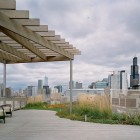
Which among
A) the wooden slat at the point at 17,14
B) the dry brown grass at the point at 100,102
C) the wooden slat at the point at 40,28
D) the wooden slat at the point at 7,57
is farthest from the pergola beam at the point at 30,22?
the wooden slat at the point at 7,57

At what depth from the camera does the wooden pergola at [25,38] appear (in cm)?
945

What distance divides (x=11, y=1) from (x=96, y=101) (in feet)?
30.7

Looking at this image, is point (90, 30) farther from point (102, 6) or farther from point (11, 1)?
point (11, 1)

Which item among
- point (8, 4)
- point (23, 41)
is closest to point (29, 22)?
point (8, 4)

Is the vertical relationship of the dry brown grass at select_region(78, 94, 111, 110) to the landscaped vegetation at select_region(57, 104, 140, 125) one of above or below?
above

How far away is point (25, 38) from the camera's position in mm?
12492

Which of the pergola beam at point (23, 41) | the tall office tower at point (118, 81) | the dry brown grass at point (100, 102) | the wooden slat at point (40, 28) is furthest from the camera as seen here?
the tall office tower at point (118, 81)

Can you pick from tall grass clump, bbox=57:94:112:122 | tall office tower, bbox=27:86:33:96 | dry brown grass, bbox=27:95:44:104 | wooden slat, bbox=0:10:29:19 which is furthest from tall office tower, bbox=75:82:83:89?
wooden slat, bbox=0:10:29:19

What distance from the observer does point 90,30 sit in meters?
13.8

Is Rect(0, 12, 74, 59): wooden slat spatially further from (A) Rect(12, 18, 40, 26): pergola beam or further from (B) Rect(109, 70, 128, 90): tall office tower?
(B) Rect(109, 70, 128, 90): tall office tower

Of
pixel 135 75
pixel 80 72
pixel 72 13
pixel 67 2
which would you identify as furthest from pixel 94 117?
pixel 135 75

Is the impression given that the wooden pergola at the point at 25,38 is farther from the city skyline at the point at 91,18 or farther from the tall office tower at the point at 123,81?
the tall office tower at the point at 123,81

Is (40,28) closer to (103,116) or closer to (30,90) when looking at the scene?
(103,116)

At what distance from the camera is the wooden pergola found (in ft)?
31.0
